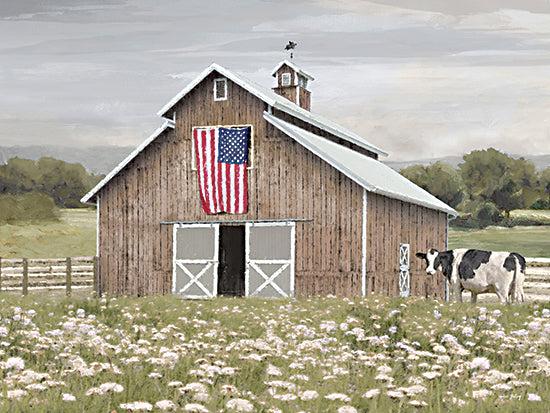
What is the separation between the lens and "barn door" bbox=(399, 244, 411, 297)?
23094 mm

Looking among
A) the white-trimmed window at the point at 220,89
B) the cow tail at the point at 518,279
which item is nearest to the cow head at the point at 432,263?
the cow tail at the point at 518,279

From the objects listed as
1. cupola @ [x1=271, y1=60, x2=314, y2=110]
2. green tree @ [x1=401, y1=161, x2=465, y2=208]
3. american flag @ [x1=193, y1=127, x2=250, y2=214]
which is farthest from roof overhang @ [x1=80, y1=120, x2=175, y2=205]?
green tree @ [x1=401, y1=161, x2=465, y2=208]

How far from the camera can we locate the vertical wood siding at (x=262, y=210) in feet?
67.3

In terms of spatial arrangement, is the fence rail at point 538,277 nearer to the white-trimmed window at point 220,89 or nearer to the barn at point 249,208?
the barn at point 249,208

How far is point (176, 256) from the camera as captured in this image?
22.8 meters

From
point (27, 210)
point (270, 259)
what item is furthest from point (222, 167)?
point (27, 210)

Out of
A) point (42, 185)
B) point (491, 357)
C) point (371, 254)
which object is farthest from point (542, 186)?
point (491, 357)

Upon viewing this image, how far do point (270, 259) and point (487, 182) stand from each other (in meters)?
120

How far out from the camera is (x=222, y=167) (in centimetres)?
2230

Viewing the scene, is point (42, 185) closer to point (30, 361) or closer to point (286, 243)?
point (286, 243)

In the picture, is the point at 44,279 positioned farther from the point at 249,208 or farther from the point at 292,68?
the point at 292,68

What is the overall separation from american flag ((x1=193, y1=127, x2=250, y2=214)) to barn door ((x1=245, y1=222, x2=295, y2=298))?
1167mm

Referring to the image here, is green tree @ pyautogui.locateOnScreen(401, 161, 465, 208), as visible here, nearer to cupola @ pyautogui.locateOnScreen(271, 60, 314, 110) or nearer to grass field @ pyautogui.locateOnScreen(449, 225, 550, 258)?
grass field @ pyautogui.locateOnScreen(449, 225, 550, 258)

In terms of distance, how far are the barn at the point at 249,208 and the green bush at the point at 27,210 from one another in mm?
38302
